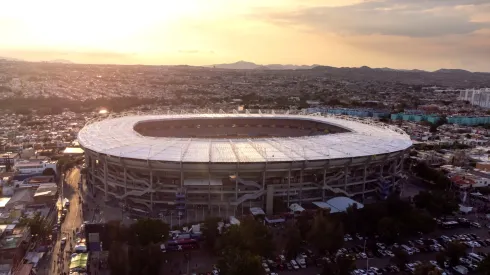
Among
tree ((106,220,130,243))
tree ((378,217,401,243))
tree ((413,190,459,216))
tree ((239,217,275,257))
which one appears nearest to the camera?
tree ((239,217,275,257))

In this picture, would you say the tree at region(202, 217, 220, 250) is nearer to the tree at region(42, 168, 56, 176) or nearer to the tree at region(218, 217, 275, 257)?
the tree at region(218, 217, 275, 257)

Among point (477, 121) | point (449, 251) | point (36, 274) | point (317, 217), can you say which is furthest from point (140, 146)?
point (477, 121)

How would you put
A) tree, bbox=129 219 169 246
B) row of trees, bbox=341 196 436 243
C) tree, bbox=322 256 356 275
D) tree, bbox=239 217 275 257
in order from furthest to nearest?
row of trees, bbox=341 196 436 243, tree, bbox=129 219 169 246, tree, bbox=239 217 275 257, tree, bbox=322 256 356 275

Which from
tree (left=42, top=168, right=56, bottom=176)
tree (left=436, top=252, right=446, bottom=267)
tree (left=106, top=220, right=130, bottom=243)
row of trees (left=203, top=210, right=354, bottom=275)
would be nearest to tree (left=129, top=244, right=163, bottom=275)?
tree (left=106, top=220, right=130, bottom=243)

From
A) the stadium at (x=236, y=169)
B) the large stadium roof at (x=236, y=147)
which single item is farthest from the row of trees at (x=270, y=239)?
the large stadium roof at (x=236, y=147)

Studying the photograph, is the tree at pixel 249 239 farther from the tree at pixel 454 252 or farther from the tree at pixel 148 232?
the tree at pixel 454 252

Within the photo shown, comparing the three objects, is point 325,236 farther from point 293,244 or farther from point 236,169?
point 236,169

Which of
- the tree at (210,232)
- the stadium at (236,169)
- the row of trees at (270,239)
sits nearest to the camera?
the row of trees at (270,239)

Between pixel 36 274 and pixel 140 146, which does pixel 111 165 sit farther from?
pixel 36 274
